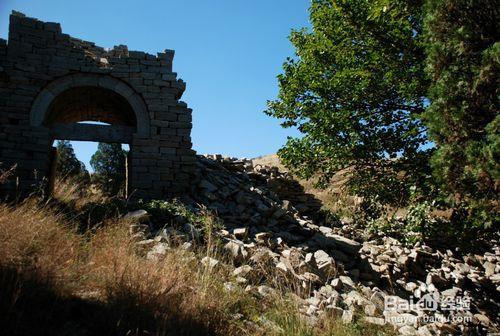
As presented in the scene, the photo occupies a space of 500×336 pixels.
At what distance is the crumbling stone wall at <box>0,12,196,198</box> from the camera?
8578mm

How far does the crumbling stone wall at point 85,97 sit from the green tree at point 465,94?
20.5 ft

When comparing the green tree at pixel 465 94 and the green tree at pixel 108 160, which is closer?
the green tree at pixel 465 94

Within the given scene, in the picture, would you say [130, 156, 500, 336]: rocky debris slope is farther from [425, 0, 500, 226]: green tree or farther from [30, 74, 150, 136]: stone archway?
[30, 74, 150, 136]: stone archway

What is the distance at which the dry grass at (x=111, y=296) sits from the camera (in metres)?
3.08

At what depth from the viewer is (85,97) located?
9.92m

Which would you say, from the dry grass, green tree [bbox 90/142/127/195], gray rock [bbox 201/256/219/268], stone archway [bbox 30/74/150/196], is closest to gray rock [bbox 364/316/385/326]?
the dry grass

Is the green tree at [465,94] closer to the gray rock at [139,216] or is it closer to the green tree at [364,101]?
the green tree at [364,101]

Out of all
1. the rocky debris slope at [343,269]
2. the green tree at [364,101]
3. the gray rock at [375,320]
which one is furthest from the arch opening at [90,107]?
the gray rock at [375,320]

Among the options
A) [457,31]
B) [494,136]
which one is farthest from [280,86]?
[494,136]

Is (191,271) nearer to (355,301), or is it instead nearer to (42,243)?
(42,243)

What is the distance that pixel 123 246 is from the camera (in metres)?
4.07

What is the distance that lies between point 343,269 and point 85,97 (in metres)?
8.08

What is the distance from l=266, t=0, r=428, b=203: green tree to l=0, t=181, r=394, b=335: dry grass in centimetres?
348

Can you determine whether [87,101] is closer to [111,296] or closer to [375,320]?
[111,296]
